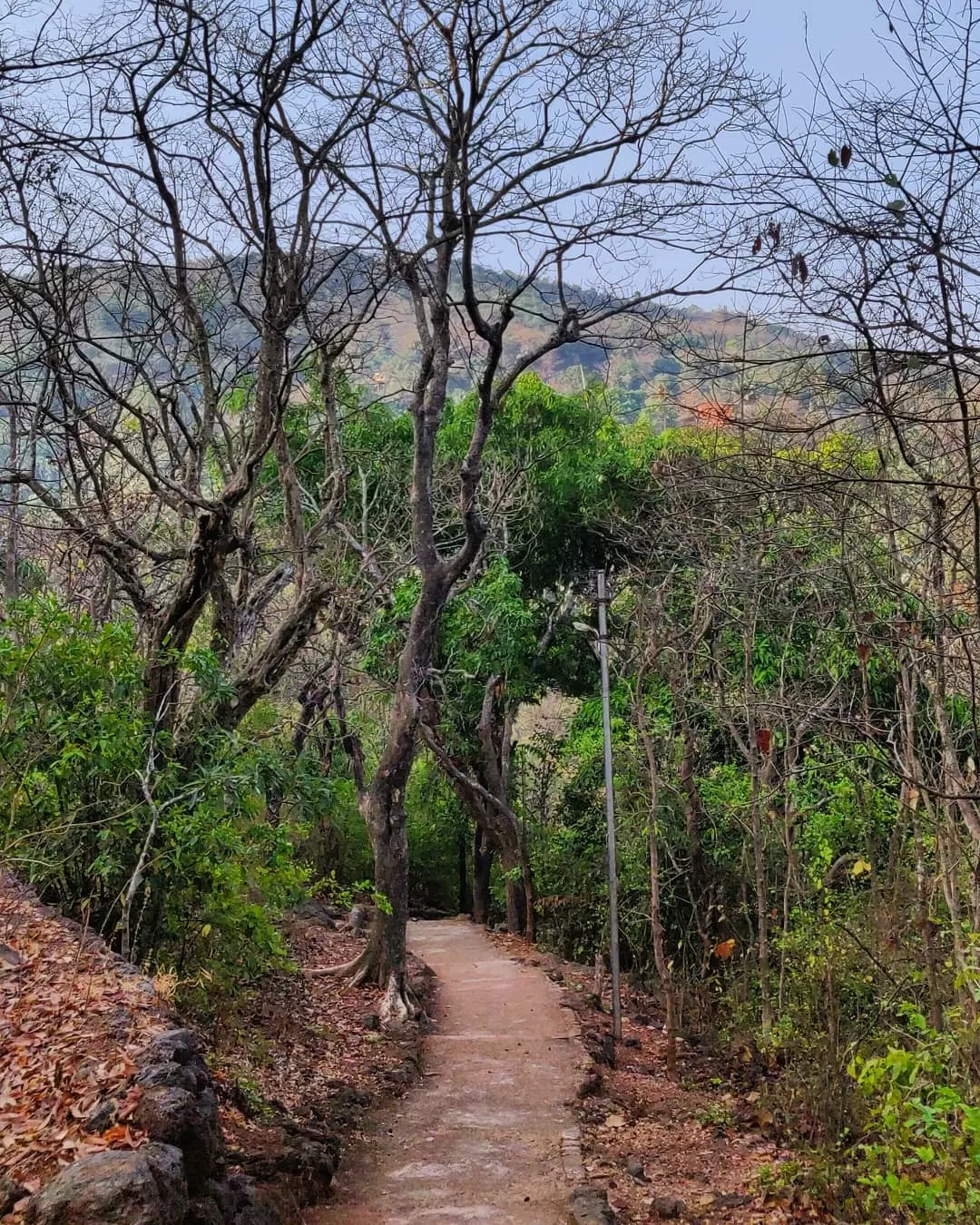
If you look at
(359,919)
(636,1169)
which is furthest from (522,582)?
(636,1169)

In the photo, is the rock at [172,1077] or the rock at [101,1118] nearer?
the rock at [101,1118]

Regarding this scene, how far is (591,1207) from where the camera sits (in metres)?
5.70

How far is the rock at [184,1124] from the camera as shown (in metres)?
3.78

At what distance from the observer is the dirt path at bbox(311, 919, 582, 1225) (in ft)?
19.4

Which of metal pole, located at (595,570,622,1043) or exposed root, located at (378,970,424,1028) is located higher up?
metal pole, located at (595,570,622,1043)

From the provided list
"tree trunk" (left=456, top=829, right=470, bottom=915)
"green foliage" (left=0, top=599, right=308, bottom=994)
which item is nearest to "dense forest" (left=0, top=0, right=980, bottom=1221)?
"green foliage" (left=0, top=599, right=308, bottom=994)

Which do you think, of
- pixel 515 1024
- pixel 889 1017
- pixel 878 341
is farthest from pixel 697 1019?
pixel 878 341

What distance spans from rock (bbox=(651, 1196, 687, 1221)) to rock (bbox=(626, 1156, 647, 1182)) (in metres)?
0.50

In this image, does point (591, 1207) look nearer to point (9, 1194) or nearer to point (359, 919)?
point (9, 1194)

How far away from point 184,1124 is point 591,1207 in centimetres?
292

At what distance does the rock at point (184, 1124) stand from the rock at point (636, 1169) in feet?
12.1

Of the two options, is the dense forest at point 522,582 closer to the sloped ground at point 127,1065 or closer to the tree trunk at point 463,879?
the sloped ground at point 127,1065

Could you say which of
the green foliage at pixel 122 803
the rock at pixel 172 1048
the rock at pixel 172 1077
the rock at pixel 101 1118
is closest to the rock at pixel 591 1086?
the green foliage at pixel 122 803

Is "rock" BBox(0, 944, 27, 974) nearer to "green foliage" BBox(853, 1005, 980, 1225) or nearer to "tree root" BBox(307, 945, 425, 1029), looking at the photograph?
"green foliage" BBox(853, 1005, 980, 1225)
